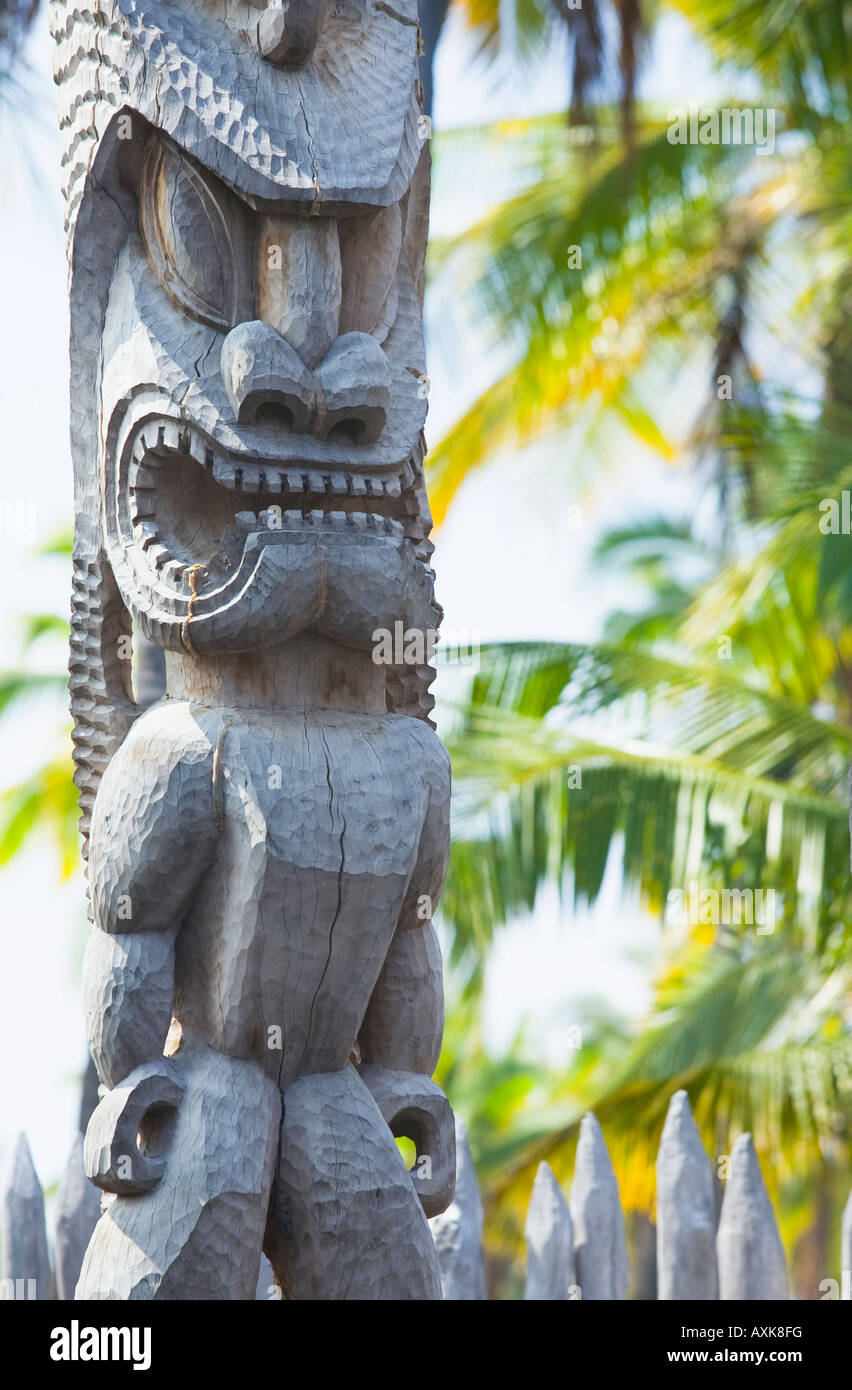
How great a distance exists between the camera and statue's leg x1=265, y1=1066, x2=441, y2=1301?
302cm

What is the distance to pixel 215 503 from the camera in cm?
321

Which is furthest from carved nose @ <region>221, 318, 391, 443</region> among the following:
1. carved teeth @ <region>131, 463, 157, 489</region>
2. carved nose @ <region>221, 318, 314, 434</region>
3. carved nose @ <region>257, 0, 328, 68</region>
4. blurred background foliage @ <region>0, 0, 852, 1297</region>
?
blurred background foliage @ <region>0, 0, 852, 1297</region>

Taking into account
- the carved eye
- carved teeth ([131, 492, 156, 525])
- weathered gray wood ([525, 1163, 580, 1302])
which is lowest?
weathered gray wood ([525, 1163, 580, 1302])

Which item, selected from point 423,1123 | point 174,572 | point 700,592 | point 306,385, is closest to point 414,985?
point 423,1123

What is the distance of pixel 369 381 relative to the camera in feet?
9.98

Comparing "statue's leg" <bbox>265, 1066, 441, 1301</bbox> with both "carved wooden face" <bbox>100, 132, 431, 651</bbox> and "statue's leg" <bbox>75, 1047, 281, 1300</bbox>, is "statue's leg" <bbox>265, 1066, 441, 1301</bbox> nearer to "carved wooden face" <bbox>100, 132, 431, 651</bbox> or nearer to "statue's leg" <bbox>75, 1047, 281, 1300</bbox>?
"statue's leg" <bbox>75, 1047, 281, 1300</bbox>

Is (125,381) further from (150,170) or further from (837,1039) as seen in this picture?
(837,1039)

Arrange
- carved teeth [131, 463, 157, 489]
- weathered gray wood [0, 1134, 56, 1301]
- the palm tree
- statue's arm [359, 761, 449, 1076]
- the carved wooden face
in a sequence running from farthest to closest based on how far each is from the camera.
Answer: the palm tree, weathered gray wood [0, 1134, 56, 1301], statue's arm [359, 761, 449, 1076], carved teeth [131, 463, 157, 489], the carved wooden face

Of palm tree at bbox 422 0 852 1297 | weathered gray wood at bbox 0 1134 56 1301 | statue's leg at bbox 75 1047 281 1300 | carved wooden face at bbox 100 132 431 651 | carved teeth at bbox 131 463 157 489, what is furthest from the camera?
palm tree at bbox 422 0 852 1297

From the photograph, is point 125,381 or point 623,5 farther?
point 623,5
